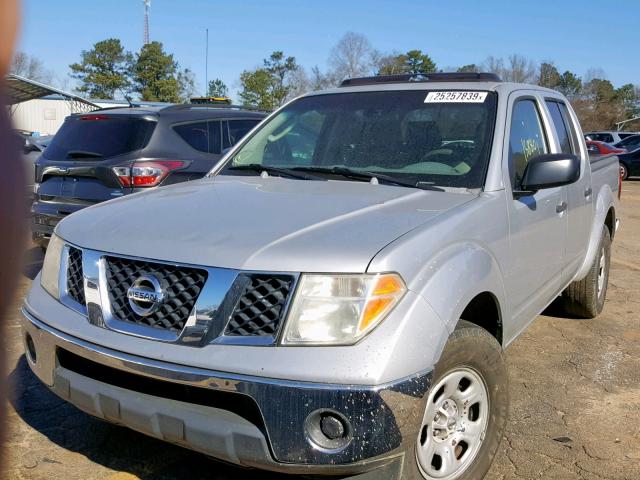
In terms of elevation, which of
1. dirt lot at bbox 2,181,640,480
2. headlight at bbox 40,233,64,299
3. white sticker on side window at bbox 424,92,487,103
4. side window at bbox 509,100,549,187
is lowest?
dirt lot at bbox 2,181,640,480

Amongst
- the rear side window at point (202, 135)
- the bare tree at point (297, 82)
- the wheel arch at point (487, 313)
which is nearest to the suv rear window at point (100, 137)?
the rear side window at point (202, 135)

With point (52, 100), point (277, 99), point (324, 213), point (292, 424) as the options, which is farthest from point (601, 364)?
point (277, 99)

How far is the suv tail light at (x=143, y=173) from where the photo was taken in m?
6.04

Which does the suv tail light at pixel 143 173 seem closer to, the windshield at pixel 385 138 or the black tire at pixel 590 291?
the windshield at pixel 385 138

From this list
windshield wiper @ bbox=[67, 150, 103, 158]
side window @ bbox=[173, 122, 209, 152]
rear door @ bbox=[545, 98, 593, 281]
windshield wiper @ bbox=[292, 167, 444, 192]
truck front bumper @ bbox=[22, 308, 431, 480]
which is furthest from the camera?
side window @ bbox=[173, 122, 209, 152]

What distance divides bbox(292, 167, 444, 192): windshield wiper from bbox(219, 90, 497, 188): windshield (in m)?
0.02

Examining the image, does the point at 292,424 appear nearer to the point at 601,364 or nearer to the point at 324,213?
the point at 324,213

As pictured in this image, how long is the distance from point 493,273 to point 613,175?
3469mm

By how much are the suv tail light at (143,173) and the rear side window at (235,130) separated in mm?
1069

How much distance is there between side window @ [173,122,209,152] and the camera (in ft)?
21.6

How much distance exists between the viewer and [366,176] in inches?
138

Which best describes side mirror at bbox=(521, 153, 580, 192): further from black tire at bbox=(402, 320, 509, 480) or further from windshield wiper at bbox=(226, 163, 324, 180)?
windshield wiper at bbox=(226, 163, 324, 180)

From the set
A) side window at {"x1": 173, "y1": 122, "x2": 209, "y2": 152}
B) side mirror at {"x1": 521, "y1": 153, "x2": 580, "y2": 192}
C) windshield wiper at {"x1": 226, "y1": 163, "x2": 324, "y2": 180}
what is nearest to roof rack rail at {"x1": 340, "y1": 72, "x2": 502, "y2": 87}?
side mirror at {"x1": 521, "y1": 153, "x2": 580, "y2": 192}

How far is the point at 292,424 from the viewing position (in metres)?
2.17
